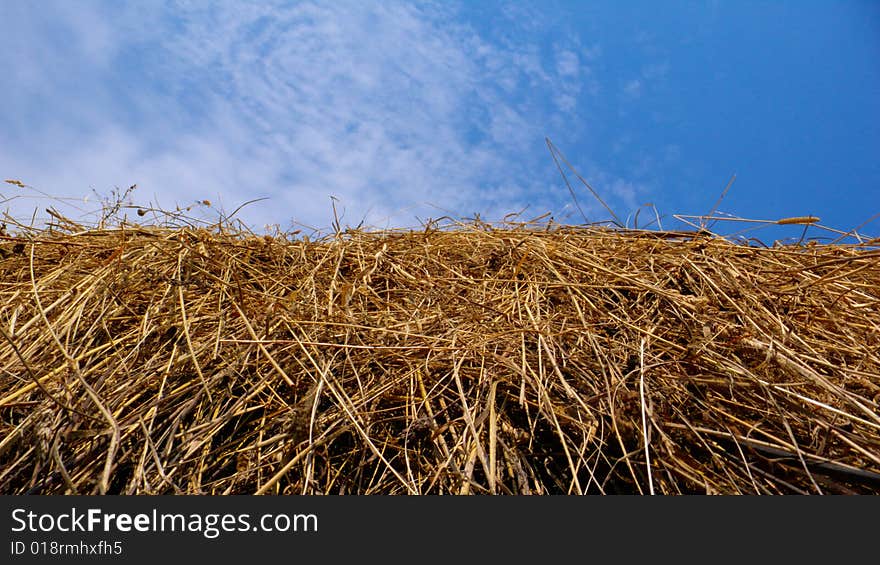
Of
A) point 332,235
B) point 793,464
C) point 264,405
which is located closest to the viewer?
point 793,464

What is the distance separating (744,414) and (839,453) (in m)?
0.13

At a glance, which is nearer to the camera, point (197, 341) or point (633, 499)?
point (633, 499)

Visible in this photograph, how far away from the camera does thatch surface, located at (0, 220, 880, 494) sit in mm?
836

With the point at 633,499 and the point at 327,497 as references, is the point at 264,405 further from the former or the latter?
the point at 633,499

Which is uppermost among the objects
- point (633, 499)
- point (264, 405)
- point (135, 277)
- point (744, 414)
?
point (135, 277)

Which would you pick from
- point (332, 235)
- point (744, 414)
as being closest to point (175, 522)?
point (744, 414)

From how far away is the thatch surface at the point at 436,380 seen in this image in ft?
2.74

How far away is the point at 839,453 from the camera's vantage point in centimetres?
84

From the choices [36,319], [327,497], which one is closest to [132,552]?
[327,497]

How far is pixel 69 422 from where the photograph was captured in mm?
871

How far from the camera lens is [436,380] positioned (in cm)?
97

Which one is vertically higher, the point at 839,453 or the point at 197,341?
the point at 197,341

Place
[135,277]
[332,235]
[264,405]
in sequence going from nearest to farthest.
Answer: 1. [264,405]
2. [135,277]
3. [332,235]

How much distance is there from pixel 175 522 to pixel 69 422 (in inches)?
11.1
